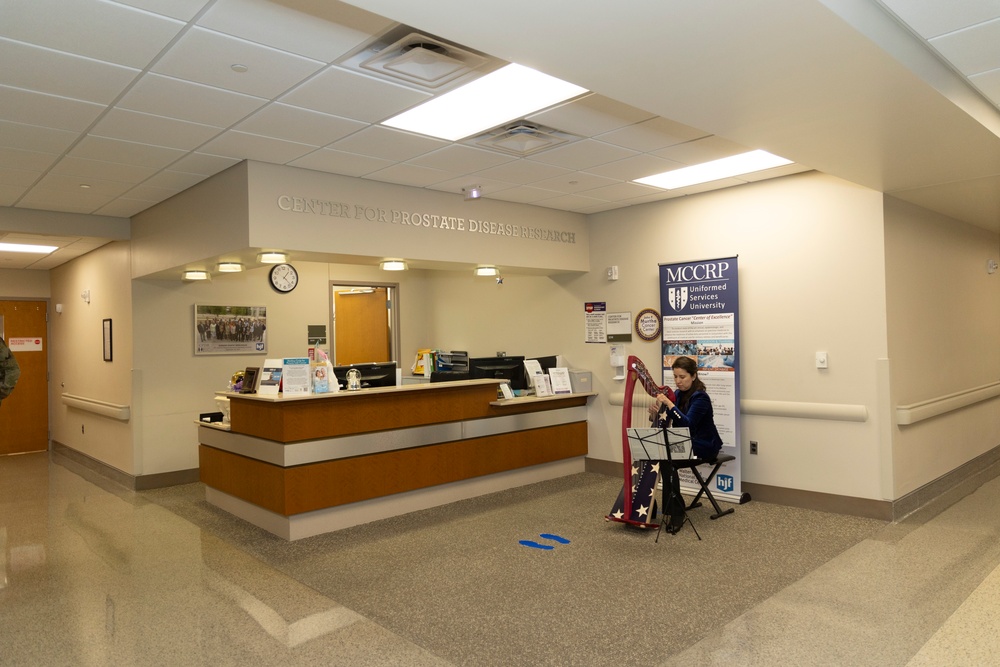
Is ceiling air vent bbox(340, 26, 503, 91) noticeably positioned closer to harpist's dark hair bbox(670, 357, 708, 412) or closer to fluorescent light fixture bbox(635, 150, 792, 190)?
fluorescent light fixture bbox(635, 150, 792, 190)

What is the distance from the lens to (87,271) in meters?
8.91

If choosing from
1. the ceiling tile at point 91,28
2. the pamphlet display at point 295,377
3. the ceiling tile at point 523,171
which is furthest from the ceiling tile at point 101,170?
the ceiling tile at point 523,171

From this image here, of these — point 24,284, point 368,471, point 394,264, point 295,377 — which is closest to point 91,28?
point 295,377

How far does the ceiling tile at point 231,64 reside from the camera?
327cm

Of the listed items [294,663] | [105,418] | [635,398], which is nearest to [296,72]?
[294,663]

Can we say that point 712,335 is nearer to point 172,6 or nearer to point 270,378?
point 270,378

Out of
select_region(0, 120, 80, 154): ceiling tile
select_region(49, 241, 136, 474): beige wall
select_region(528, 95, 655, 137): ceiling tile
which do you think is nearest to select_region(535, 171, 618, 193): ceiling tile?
select_region(528, 95, 655, 137): ceiling tile

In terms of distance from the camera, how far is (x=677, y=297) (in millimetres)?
6844

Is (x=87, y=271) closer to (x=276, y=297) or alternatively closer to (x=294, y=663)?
(x=276, y=297)

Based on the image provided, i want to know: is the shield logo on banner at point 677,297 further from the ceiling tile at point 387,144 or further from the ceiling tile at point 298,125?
the ceiling tile at point 298,125

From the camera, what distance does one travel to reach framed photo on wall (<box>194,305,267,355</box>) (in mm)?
7824

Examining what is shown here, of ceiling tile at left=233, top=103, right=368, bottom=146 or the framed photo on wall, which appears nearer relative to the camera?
ceiling tile at left=233, top=103, right=368, bottom=146

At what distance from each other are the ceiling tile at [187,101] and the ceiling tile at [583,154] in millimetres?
2169

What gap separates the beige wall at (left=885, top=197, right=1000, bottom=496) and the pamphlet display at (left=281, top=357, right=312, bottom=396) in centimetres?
487
